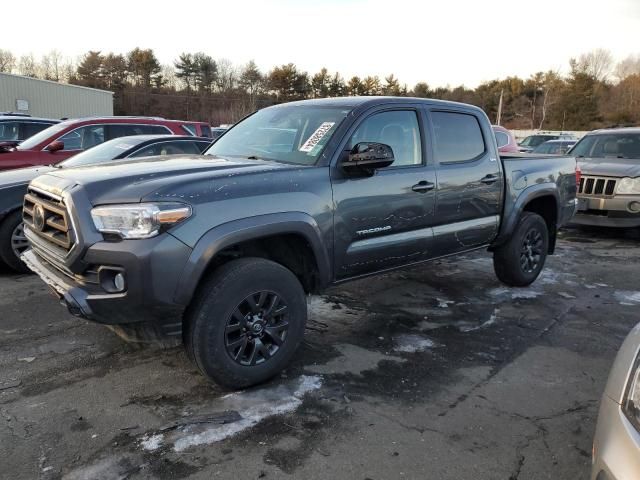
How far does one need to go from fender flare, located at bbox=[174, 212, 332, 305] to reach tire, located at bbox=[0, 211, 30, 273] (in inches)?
141

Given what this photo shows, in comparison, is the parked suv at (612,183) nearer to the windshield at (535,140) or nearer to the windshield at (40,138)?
the windshield at (40,138)

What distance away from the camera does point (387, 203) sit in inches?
156

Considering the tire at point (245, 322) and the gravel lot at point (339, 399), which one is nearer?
the gravel lot at point (339, 399)

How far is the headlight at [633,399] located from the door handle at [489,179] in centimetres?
312

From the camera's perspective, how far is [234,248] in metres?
3.34

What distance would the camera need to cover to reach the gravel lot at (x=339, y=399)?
263cm

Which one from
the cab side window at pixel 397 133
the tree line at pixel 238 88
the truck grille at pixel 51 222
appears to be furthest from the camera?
the tree line at pixel 238 88

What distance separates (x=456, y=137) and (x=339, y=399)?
8.93ft

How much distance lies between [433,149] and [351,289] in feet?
5.98

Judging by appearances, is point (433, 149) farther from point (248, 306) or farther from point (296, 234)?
point (248, 306)

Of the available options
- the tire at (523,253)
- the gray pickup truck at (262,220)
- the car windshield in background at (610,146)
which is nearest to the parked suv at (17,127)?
the gray pickup truck at (262,220)

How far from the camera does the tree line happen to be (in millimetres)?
53000

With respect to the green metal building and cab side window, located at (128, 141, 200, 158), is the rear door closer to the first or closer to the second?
cab side window, located at (128, 141, 200, 158)

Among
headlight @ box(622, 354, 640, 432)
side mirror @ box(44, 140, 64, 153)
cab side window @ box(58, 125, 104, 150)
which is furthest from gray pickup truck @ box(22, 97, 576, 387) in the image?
cab side window @ box(58, 125, 104, 150)
